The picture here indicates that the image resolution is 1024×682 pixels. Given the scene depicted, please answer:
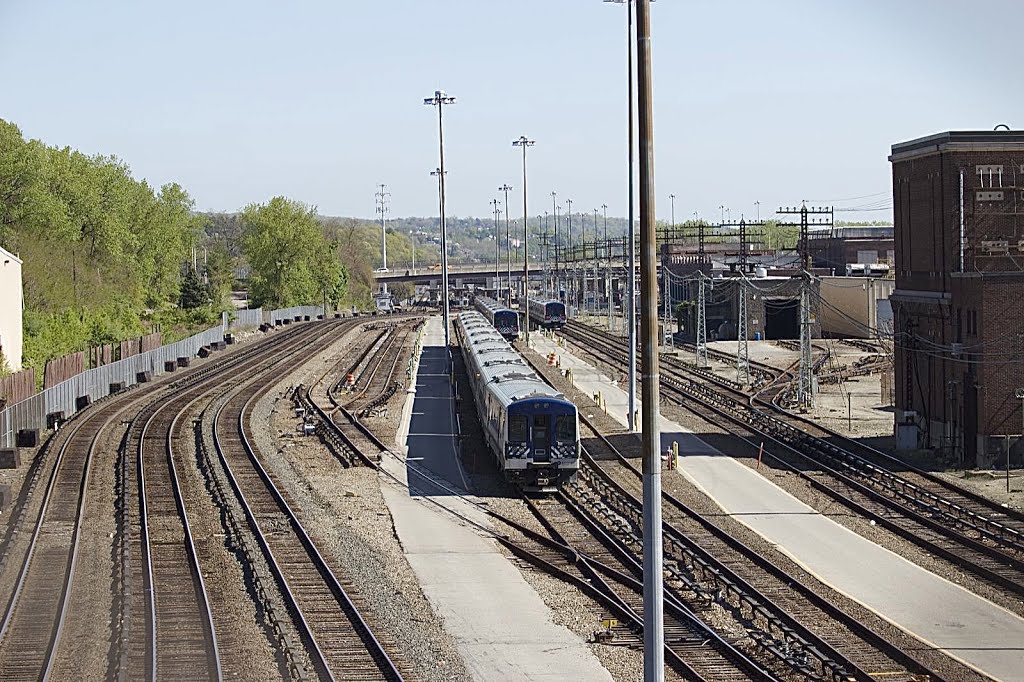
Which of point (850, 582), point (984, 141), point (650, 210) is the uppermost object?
point (984, 141)

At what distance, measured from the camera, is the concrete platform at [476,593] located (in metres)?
16.3

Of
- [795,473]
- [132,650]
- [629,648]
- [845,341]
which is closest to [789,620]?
[629,648]

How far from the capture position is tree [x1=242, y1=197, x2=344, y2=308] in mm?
118875

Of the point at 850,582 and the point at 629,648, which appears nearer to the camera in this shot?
the point at 629,648

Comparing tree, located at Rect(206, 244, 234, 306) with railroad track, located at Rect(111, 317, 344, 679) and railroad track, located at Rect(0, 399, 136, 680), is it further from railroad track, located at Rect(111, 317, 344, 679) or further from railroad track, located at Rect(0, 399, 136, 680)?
railroad track, located at Rect(0, 399, 136, 680)

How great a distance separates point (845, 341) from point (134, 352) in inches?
1675

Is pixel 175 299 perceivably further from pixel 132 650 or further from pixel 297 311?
pixel 132 650

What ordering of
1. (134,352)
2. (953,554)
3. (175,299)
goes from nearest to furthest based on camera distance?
1. (953,554)
2. (134,352)
3. (175,299)

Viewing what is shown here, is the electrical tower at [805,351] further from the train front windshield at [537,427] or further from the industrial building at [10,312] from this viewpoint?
the industrial building at [10,312]

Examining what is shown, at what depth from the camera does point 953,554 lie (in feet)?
73.9

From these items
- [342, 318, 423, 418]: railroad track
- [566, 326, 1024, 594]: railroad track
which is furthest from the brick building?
[342, 318, 423, 418]: railroad track

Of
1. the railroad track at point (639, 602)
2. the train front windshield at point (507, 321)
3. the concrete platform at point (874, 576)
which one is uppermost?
the train front windshield at point (507, 321)

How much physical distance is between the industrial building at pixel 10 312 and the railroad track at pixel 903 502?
2860cm

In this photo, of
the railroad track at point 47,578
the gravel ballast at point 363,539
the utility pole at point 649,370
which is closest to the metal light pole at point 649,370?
the utility pole at point 649,370
